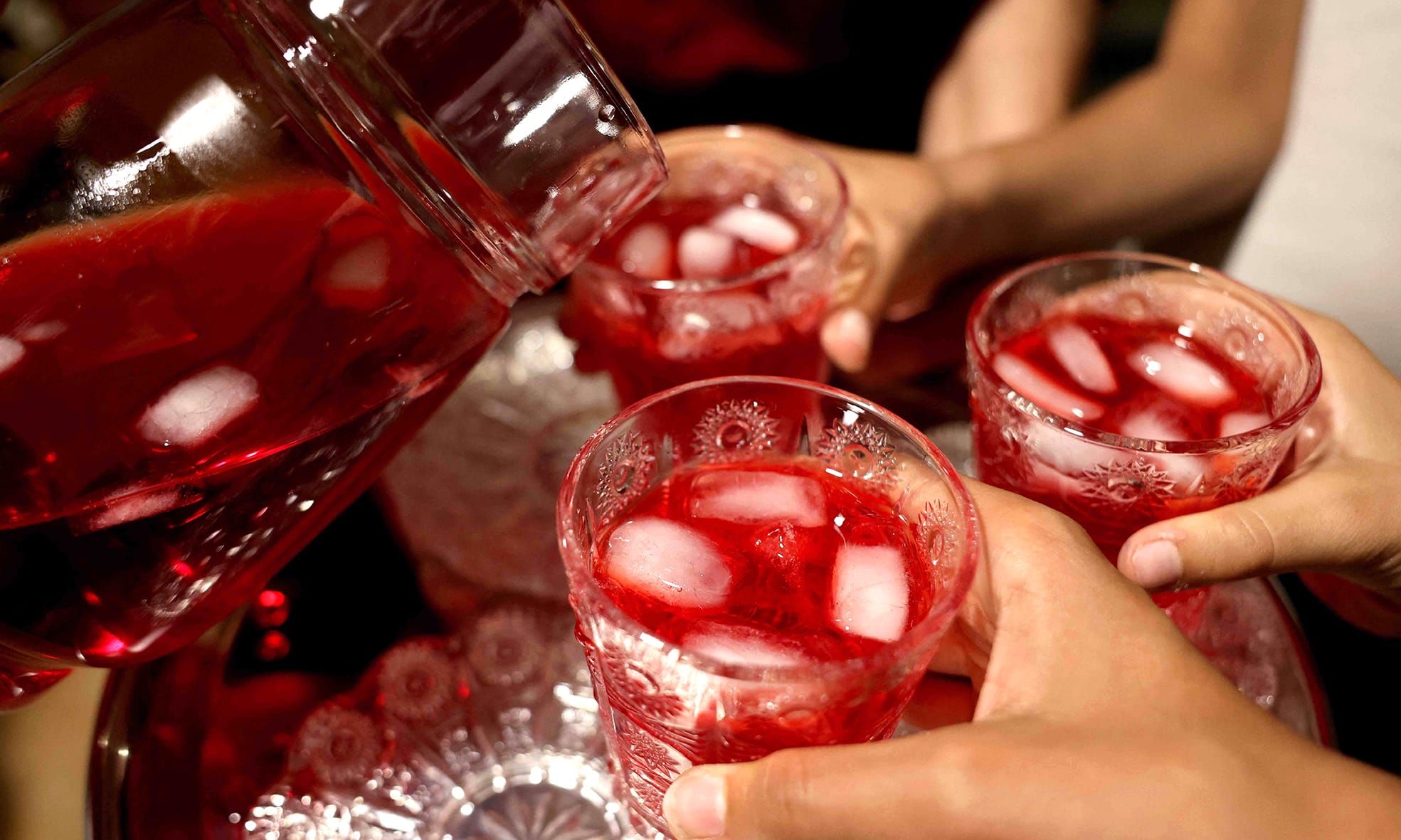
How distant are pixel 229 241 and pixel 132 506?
0.18m

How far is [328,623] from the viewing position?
102cm

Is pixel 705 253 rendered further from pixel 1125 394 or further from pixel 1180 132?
pixel 1180 132

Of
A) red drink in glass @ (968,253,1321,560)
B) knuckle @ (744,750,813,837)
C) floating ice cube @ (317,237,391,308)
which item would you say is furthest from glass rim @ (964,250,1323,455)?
floating ice cube @ (317,237,391,308)

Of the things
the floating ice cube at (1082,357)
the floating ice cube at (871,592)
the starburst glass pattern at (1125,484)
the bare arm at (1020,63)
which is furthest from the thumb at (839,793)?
the bare arm at (1020,63)

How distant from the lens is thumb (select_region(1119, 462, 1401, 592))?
2.48 ft

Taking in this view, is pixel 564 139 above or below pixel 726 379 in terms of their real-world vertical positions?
above

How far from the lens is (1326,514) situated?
80 centimetres

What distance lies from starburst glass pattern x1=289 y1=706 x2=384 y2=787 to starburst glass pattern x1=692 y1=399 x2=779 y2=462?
1.36 ft

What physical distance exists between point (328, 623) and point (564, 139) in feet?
1.91

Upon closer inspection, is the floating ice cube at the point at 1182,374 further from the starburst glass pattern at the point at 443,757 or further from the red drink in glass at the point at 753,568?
the starburst glass pattern at the point at 443,757

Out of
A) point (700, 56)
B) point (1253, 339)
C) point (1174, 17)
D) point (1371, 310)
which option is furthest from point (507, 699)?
point (1174, 17)

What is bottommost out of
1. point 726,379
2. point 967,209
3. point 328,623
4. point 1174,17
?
point 1174,17

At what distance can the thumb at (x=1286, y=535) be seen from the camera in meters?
0.76

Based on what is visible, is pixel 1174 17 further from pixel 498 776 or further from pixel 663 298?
pixel 498 776
